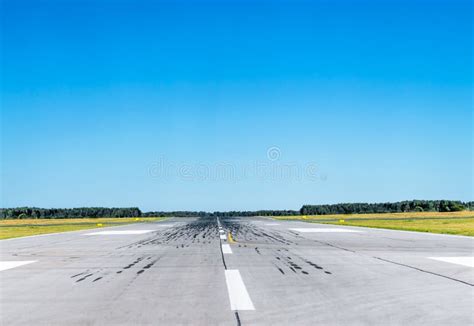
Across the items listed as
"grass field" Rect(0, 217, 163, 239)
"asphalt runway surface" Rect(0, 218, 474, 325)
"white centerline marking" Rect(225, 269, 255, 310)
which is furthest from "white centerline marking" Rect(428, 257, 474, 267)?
"grass field" Rect(0, 217, 163, 239)

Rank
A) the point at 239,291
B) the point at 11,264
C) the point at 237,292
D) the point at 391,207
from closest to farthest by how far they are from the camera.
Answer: the point at 237,292, the point at 239,291, the point at 11,264, the point at 391,207

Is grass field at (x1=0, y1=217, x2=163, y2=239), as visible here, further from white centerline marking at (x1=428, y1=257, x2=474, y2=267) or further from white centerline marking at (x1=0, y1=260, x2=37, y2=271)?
white centerline marking at (x1=428, y1=257, x2=474, y2=267)

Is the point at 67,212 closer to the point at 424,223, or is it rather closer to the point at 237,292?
the point at 424,223

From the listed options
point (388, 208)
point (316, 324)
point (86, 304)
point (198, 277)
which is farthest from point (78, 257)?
point (388, 208)

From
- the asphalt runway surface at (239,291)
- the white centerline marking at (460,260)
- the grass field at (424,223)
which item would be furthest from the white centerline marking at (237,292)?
the grass field at (424,223)

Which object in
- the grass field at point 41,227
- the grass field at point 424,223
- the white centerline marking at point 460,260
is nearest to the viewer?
the white centerline marking at point 460,260

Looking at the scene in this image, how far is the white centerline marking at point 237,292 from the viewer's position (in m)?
7.53

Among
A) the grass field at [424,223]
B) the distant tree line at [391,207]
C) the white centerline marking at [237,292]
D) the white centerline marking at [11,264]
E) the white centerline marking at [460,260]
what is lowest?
the white centerline marking at [237,292]

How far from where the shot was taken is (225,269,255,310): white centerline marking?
7.53 metres

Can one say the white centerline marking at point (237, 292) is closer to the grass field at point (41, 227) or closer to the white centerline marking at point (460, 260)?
the white centerline marking at point (460, 260)

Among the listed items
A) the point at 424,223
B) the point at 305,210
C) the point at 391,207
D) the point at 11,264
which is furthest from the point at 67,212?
the point at 11,264

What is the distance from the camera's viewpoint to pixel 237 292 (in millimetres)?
8797

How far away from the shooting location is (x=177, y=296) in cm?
847

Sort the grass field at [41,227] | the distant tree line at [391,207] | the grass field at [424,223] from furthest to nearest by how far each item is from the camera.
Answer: the distant tree line at [391,207]
the grass field at [41,227]
the grass field at [424,223]
